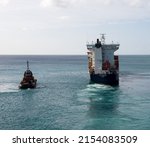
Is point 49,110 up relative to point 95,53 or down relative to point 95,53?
down

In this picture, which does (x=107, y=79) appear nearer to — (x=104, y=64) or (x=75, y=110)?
(x=104, y=64)

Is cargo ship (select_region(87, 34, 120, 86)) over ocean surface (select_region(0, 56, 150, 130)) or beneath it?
over

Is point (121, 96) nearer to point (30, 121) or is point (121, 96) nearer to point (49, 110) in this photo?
point (49, 110)

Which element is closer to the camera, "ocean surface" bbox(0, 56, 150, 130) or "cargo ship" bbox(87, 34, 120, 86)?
"ocean surface" bbox(0, 56, 150, 130)

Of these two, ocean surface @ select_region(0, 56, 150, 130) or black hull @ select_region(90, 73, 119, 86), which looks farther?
black hull @ select_region(90, 73, 119, 86)

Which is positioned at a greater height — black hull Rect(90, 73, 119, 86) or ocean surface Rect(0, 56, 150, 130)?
black hull Rect(90, 73, 119, 86)

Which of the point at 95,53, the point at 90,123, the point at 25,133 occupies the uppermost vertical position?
the point at 95,53

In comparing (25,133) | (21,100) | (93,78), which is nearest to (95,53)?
(93,78)

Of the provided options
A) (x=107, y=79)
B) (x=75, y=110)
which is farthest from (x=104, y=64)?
(x=75, y=110)
